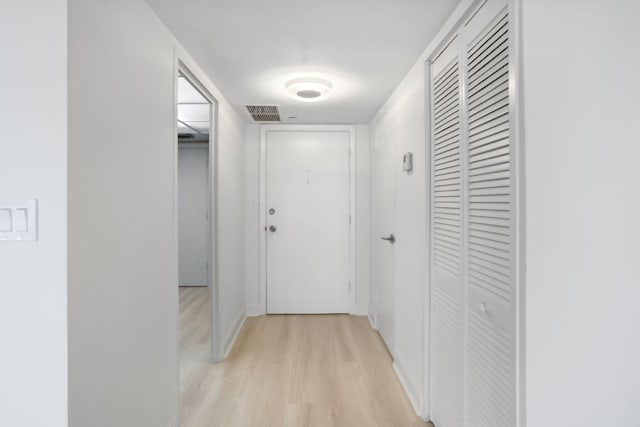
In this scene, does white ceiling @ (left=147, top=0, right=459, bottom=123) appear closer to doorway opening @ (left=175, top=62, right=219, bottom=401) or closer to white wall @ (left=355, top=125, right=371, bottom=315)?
doorway opening @ (left=175, top=62, right=219, bottom=401)

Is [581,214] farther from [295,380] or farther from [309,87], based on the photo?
[295,380]

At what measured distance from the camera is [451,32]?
1638 mm

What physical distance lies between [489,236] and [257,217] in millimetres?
2820

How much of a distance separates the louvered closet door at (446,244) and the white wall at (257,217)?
1.87 m

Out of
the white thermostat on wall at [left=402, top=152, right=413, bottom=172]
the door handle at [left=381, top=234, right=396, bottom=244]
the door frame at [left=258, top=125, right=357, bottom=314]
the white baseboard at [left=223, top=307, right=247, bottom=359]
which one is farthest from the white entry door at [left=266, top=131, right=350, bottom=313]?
the white thermostat on wall at [left=402, top=152, right=413, bottom=172]

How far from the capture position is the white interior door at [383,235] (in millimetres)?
2766

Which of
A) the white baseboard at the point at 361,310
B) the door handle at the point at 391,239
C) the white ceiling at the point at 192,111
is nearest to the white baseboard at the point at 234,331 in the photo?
the white baseboard at the point at 361,310

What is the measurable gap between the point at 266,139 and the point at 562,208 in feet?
10.3

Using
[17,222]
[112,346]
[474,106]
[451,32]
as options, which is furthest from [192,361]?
[451,32]

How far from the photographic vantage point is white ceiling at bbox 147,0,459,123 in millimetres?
1531

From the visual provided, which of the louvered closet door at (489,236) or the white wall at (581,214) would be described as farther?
the louvered closet door at (489,236)

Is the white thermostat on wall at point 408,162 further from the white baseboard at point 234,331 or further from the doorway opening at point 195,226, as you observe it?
the white baseboard at point 234,331

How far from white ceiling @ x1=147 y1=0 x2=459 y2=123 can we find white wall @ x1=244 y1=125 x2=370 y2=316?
1.09 m

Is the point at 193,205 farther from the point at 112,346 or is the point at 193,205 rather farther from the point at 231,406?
the point at 112,346
